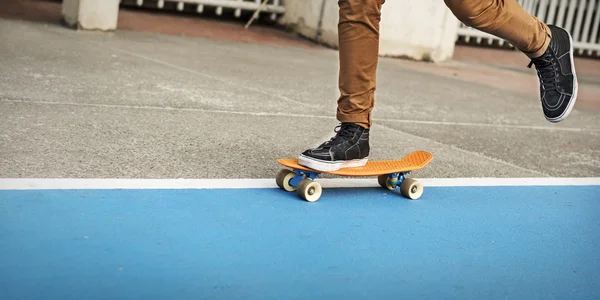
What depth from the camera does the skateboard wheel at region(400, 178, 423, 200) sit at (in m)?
3.50

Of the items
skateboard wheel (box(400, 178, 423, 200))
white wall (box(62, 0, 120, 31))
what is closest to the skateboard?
skateboard wheel (box(400, 178, 423, 200))

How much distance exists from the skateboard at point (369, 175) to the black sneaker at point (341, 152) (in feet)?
0.08

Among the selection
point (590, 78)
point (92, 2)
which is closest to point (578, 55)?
point (590, 78)

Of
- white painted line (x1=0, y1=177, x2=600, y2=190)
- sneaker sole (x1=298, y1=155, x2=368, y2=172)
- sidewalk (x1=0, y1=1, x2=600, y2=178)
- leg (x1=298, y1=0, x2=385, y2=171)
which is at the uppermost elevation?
leg (x1=298, y1=0, x2=385, y2=171)

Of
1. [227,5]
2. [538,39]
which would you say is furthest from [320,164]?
[227,5]

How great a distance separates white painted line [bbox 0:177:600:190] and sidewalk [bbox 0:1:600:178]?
0.09 m

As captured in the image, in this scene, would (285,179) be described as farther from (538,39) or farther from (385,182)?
(538,39)

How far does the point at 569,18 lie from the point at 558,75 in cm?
1075

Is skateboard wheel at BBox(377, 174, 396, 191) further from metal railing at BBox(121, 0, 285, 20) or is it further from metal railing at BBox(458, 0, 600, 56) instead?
metal railing at BBox(458, 0, 600, 56)

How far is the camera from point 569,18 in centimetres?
1402

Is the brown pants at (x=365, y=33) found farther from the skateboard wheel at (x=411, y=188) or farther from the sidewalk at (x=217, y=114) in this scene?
the sidewalk at (x=217, y=114)

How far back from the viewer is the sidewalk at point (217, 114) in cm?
373

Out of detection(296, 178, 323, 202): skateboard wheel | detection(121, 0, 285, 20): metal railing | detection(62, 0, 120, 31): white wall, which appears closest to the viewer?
detection(296, 178, 323, 202): skateboard wheel

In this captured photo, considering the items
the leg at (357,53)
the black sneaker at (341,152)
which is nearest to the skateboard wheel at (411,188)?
the black sneaker at (341,152)
